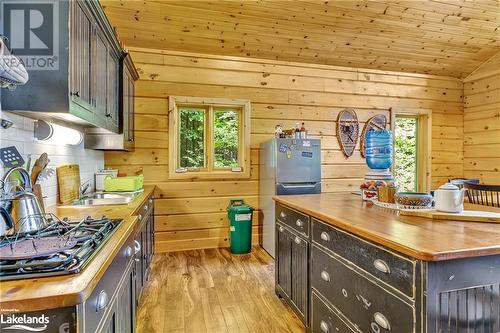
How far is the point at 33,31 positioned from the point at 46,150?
810mm

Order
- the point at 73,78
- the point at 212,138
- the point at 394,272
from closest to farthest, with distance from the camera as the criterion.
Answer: the point at 394,272 → the point at 73,78 → the point at 212,138

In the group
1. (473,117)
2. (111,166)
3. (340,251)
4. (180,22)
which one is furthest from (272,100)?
(473,117)

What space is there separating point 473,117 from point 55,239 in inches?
237

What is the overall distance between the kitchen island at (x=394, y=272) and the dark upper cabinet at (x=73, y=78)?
1.49 m

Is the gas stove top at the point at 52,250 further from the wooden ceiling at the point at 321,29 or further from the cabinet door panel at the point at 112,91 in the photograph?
the wooden ceiling at the point at 321,29

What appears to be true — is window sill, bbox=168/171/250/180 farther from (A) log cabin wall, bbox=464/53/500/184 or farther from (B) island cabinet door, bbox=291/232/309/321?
(A) log cabin wall, bbox=464/53/500/184

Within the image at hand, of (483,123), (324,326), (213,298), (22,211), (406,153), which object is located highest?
(483,123)

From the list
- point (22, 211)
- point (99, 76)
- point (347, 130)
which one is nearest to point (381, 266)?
point (22, 211)

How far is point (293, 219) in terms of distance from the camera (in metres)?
2.05

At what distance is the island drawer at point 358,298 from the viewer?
110 cm

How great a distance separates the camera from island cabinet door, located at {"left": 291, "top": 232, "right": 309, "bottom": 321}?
184 cm

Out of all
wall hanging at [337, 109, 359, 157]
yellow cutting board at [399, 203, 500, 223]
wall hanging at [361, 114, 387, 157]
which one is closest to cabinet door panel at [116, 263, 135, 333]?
yellow cutting board at [399, 203, 500, 223]

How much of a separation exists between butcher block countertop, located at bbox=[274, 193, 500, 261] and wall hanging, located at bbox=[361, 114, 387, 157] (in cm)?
290

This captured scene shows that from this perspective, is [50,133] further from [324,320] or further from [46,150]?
[324,320]
